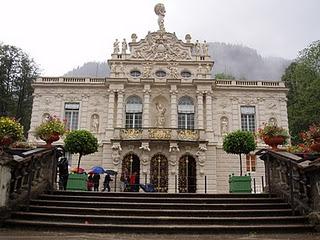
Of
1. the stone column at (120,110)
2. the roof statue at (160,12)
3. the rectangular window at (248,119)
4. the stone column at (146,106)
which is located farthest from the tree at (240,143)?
the roof statue at (160,12)

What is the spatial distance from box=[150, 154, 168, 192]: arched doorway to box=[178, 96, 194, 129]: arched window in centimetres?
324

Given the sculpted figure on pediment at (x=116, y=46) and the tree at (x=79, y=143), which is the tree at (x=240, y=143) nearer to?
the tree at (x=79, y=143)

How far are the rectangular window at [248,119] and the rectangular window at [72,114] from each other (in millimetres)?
13198

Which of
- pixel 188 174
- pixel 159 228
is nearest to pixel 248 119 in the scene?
pixel 188 174

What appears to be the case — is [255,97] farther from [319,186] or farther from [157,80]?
[319,186]

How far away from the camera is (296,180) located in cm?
866

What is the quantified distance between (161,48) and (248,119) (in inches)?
365

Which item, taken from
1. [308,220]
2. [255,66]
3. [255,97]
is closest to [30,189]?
[308,220]

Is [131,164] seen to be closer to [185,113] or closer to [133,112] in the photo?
[133,112]

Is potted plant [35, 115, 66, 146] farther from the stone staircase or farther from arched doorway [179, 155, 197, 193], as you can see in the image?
arched doorway [179, 155, 197, 193]

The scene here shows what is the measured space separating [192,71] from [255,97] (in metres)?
5.51

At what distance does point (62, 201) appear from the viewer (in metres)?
8.98

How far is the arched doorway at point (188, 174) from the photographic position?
25.6 meters

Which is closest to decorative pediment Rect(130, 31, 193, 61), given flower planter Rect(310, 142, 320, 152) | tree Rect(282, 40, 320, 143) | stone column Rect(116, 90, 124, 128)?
stone column Rect(116, 90, 124, 128)
